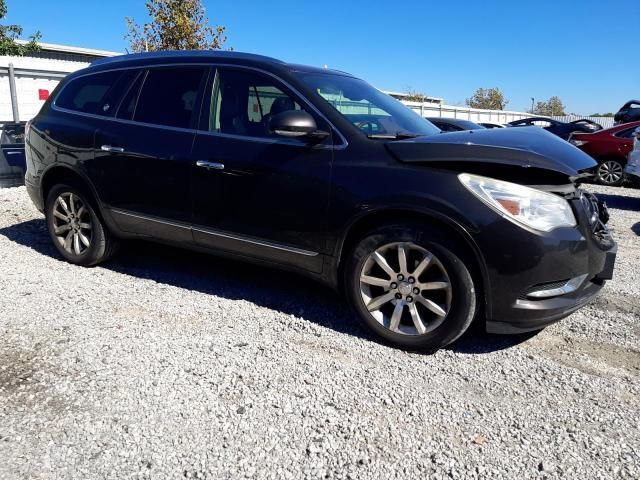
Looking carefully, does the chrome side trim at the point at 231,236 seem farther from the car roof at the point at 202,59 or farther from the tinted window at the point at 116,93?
the car roof at the point at 202,59

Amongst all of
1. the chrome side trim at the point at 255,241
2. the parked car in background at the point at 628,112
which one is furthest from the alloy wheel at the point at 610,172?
the chrome side trim at the point at 255,241

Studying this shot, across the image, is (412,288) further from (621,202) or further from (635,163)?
(621,202)

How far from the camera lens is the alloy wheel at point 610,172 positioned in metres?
11.6

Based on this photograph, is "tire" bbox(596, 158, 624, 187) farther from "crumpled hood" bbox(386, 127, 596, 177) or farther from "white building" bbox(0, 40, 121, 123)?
"white building" bbox(0, 40, 121, 123)

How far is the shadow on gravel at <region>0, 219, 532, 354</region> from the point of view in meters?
3.70

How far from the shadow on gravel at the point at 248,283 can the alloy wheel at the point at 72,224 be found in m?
0.29

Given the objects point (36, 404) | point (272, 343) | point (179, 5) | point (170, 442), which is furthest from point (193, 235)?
point (179, 5)

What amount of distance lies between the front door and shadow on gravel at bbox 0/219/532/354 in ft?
1.54

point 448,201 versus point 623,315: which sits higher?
point 448,201

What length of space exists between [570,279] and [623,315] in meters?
1.18

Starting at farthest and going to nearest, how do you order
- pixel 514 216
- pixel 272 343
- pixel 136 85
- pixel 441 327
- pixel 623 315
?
pixel 136 85
pixel 623 315
pixel 272 343
pixel 441 327
pixel 514 216

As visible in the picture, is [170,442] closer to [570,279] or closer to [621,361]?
[570,279]

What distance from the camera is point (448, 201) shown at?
3.14 metres

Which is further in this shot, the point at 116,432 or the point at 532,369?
the point at 532,369
